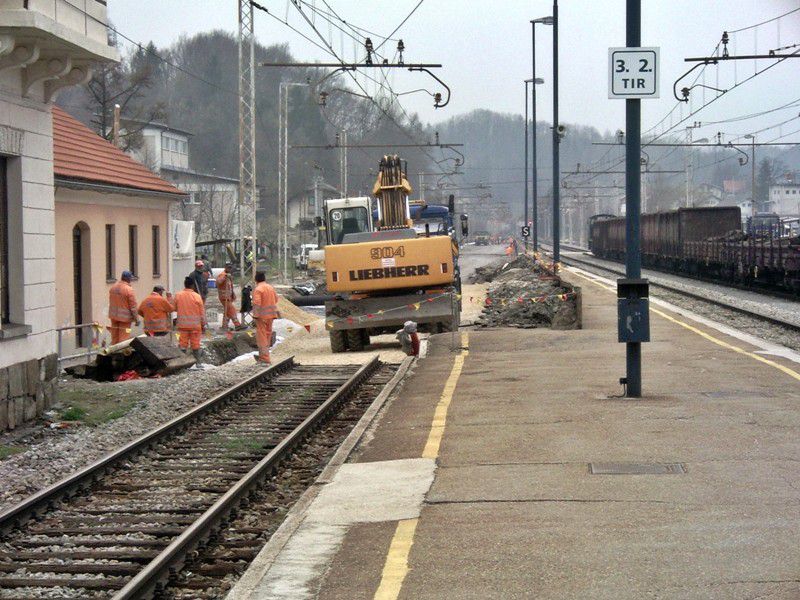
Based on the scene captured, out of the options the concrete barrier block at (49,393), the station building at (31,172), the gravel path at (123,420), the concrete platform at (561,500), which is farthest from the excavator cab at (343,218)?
the concrete platform at (561,500)

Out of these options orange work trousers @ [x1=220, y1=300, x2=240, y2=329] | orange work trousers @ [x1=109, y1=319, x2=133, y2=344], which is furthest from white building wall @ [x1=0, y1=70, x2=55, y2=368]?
orange work trousers @ [x1=220, y1=300, x2=240, y2=329]

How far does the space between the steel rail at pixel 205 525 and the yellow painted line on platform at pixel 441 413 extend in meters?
1.48

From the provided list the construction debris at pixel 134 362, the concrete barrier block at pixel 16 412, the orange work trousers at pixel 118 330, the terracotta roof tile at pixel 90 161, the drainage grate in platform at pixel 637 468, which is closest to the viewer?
the drainage grate in platform at pixel 637 468

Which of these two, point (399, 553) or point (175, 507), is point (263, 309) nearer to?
point (175, 507)

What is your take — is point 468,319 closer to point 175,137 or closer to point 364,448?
point 364,448

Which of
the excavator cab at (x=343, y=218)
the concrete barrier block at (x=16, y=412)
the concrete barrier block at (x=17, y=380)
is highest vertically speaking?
the excavator cab at (x=343, y=218)

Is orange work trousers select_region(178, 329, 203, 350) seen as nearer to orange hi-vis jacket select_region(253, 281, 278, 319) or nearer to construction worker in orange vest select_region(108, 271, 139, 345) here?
construction worker in orange vest select_region(108, 271, 139, 345)

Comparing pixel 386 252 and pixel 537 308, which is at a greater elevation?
pixel 386 252

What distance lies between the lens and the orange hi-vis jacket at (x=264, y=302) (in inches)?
819

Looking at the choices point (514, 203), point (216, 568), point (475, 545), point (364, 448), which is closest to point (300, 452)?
point (364, 448)

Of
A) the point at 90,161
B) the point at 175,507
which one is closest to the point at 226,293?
the point at 90,161

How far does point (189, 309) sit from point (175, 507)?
451 inches

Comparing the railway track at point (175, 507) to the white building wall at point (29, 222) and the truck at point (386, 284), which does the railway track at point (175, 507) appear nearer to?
the white building wall at point (29, 222)

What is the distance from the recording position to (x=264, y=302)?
20984 millimetres
